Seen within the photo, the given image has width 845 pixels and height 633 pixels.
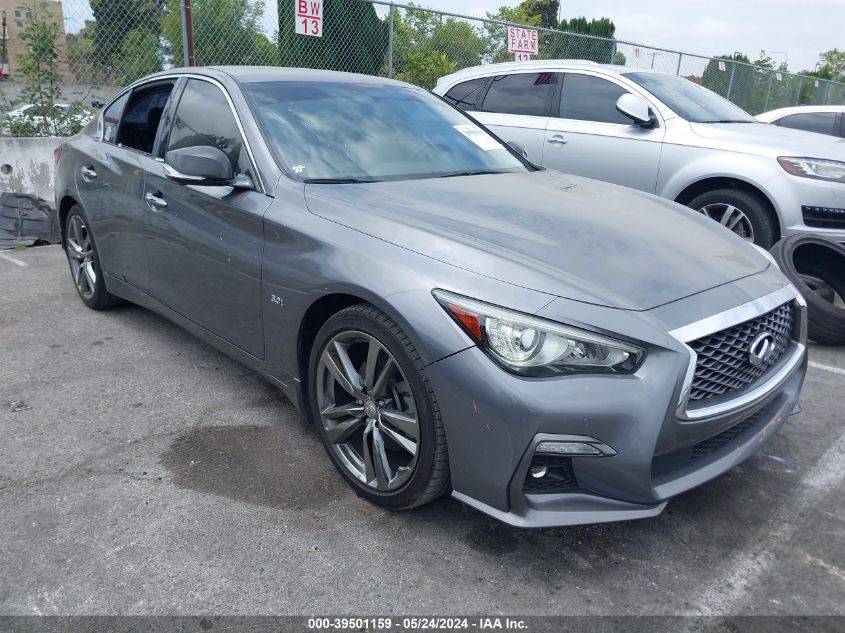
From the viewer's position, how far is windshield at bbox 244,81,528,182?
10.2 ft

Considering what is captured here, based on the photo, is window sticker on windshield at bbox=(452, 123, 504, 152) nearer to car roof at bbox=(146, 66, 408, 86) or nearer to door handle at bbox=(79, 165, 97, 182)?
car roof at bbox=(146, 66, 408, 86)

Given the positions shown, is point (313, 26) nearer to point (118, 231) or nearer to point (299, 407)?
point (118, 231)

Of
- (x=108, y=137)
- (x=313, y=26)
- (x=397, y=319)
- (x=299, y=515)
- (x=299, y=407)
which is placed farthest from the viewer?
(x=313, y=26)

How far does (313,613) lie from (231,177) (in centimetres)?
182

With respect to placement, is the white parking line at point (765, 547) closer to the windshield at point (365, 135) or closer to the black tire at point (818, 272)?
the black tire at point (818, 272)

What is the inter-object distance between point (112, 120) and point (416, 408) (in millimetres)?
3258

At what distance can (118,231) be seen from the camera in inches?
161

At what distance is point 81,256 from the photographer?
4.78 metres

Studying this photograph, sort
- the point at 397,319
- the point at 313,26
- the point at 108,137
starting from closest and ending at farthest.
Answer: the point at 397,319 → the point at 108,137 → the point at 313,26

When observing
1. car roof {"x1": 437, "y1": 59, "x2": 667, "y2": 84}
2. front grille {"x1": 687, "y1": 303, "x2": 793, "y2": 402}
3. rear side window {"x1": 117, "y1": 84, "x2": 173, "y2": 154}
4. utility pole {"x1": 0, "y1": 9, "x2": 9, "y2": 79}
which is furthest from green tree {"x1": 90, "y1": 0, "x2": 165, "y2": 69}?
front grille {"x1": 687, "y1": 303, "x2": 793, "y2": 402}

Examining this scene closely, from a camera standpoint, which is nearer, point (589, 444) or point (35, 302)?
point (589, 444)

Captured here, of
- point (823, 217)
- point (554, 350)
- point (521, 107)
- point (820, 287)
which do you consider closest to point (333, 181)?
point (554, 350)

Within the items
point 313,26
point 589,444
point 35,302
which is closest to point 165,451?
point 589,444

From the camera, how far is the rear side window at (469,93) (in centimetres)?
718
